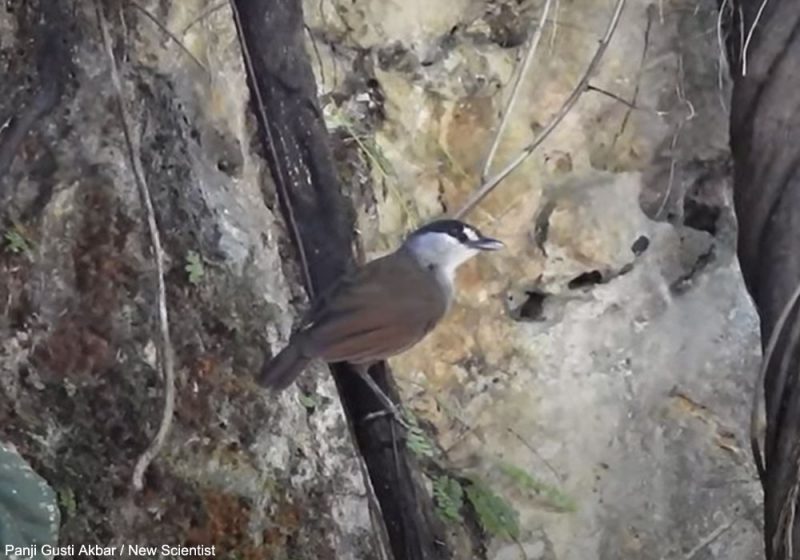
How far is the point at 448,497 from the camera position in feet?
8.04

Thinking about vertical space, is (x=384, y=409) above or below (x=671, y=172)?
below

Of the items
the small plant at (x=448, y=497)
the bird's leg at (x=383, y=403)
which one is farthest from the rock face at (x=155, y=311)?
the bird's leg at (x=383, y=403)

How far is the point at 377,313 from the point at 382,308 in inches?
0.4

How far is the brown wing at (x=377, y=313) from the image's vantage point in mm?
1686

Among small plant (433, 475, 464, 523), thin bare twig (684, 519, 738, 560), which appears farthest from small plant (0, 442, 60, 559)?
thin bare twig (684, 519, 738, 560)

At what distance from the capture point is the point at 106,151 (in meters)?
2.37

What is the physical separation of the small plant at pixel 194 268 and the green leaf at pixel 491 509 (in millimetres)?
611

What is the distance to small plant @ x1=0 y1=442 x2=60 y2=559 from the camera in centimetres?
159

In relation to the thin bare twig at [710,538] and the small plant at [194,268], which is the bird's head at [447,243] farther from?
the thin bare twig at [710,538]

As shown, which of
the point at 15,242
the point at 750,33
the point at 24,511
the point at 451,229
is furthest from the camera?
the point at 15,242

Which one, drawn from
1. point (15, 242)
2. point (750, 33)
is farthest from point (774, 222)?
point (15, 242)

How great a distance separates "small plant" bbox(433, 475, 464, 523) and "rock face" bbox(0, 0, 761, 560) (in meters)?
0.04

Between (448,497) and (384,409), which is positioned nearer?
(384,409)

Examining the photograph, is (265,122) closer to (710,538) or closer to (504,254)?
(504,254)
